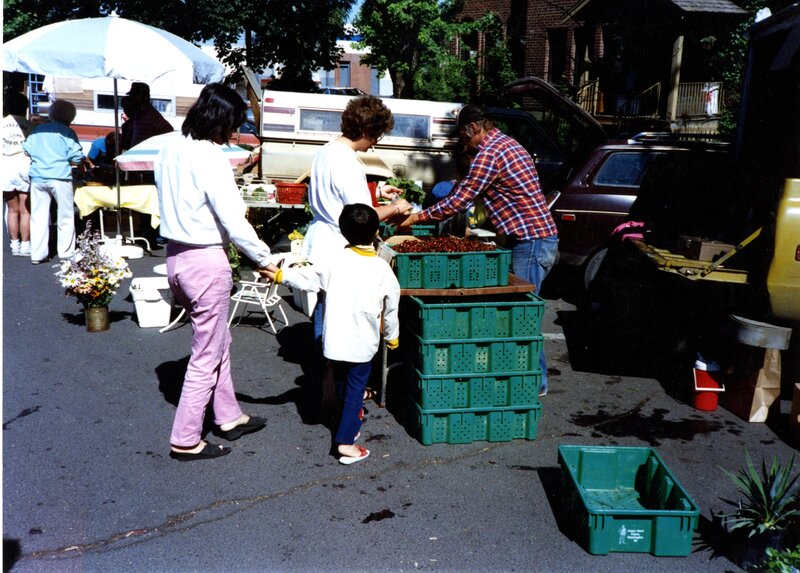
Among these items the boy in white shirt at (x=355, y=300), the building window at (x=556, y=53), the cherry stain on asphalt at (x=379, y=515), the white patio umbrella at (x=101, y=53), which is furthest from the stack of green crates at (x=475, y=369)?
the building window at (x=556, y=53)

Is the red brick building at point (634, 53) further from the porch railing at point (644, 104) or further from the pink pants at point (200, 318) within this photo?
the pink pants at point (200, 318)

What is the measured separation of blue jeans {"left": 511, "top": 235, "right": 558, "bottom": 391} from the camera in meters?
5.93

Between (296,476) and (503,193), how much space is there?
2.53 m

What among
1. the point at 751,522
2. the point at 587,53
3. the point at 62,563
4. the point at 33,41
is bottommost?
the point at 62,563

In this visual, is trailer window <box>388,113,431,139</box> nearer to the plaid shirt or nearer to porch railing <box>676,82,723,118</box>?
the plaid shirt

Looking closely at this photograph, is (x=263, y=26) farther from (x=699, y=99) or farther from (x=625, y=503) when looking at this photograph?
(x=625, y=503)

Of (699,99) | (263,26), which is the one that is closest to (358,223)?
(263,26)

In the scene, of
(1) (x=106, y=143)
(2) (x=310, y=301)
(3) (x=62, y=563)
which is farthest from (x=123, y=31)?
(3) (x=62, y=563)

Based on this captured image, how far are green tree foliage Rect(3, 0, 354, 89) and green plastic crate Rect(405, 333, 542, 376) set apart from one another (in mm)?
15320

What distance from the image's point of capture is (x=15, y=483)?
15.1 feet

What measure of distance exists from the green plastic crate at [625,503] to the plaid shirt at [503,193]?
6.19 feet

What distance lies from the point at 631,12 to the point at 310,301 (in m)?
17.0

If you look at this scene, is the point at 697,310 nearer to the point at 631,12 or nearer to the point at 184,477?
the point at 184,477

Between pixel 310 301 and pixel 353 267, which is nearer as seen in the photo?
pixel 353 267
